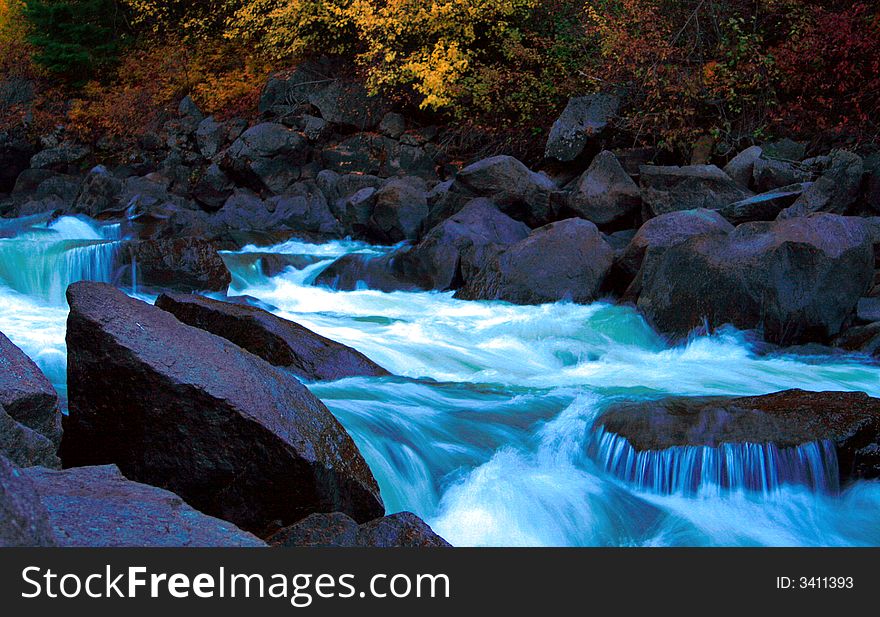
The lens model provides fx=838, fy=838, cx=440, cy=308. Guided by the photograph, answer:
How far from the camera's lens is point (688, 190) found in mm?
12117

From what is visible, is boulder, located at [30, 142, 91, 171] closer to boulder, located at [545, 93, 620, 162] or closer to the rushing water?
the rushing water

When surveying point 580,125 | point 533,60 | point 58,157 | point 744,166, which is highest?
point 533,60

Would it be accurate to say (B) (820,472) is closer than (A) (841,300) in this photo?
Answer: Yes

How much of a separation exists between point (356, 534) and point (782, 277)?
6150mm

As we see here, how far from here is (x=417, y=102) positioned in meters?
19.2

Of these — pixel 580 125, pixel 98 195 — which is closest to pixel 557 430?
pixel 580 125

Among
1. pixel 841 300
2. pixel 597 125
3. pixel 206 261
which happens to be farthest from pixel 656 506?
pixel 597 125

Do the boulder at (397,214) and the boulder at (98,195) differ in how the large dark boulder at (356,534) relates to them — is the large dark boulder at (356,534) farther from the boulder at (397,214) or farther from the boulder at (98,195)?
the boulder at (98,195)

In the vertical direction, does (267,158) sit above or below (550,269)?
above

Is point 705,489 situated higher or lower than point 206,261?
lower

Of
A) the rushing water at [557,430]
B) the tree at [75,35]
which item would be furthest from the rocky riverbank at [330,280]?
the tree at [75,35]

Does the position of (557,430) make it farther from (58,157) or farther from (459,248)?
(58,157)

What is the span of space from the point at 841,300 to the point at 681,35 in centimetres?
921
